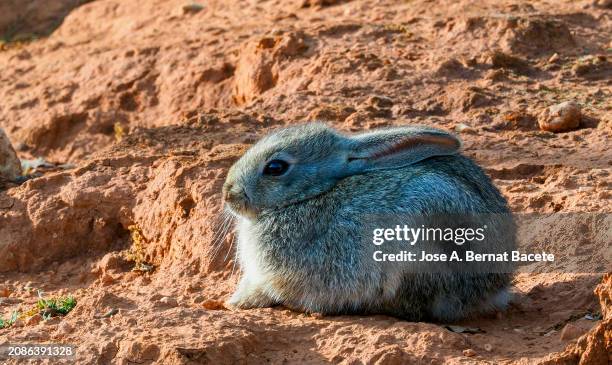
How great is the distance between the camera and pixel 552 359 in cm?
464

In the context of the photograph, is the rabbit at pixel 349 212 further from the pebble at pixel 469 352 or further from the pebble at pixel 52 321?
the pebble at pixel 52 321

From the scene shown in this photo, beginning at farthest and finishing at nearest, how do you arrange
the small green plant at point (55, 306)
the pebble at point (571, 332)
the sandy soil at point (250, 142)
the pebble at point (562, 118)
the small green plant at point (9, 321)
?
the pebble at point (562, 118)
the small green plant at point (55, 306)
the small green plant at point (9, 321)
the sandy soil at point (250, 142)
the pebble at point (571, 332)

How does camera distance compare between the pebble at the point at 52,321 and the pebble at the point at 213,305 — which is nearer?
the pebble at the point at 52,321

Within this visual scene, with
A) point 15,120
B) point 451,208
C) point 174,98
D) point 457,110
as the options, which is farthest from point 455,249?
point 15,120

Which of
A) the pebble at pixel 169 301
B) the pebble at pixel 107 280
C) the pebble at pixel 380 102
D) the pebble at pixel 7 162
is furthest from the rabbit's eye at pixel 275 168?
the pebble at pixel 7 162

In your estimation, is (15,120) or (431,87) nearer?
(431,87)

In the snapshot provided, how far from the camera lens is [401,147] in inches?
229

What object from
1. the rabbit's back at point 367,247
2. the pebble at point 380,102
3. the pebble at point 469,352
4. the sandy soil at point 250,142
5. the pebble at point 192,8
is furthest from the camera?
the pebble at point 192,8

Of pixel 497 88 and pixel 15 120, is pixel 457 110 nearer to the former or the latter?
pixel 497 88

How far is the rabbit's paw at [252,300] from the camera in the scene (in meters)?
5.89

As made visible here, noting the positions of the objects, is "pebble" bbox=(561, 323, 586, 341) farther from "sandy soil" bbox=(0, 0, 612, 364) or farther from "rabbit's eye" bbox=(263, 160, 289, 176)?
"rabbit's eye" bbox=(263, 160, 289, 176)

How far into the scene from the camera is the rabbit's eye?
5938 millimetres

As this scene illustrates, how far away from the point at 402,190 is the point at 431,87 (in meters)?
3.28

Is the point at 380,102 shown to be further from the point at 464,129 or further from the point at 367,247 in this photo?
the point at 367,247
